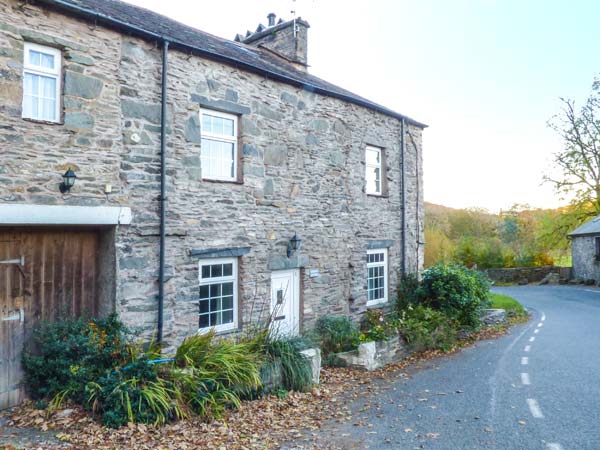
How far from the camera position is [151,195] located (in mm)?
8344

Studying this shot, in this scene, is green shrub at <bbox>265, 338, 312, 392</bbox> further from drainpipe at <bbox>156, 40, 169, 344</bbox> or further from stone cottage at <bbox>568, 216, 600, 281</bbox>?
stone cottage at <bbox>568, 216, 600, 281</bbox>

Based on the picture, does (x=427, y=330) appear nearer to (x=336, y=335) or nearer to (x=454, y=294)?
(x=454, y=294)

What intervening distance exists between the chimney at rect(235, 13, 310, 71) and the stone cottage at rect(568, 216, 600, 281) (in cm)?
2489

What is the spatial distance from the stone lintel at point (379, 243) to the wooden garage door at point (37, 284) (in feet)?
25.0

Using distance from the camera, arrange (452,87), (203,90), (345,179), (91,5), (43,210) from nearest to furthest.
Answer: (43,210) < (91,5) < (203,90) < (345,179) < (452,87)

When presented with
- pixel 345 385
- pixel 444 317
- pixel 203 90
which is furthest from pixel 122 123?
pixel 444 317

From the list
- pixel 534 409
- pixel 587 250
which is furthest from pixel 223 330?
pixel 587 250

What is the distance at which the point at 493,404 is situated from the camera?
7.38 metres

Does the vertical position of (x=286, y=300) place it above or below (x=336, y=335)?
above

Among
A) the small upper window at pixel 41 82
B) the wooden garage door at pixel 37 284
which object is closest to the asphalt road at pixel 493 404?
the wooden garage door at pixel 37 284

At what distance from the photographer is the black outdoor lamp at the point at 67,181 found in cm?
708

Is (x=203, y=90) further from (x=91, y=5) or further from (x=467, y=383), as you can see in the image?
(x=467, y=383)

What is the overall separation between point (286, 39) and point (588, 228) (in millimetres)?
27178

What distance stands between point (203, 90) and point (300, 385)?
6.04 meters
